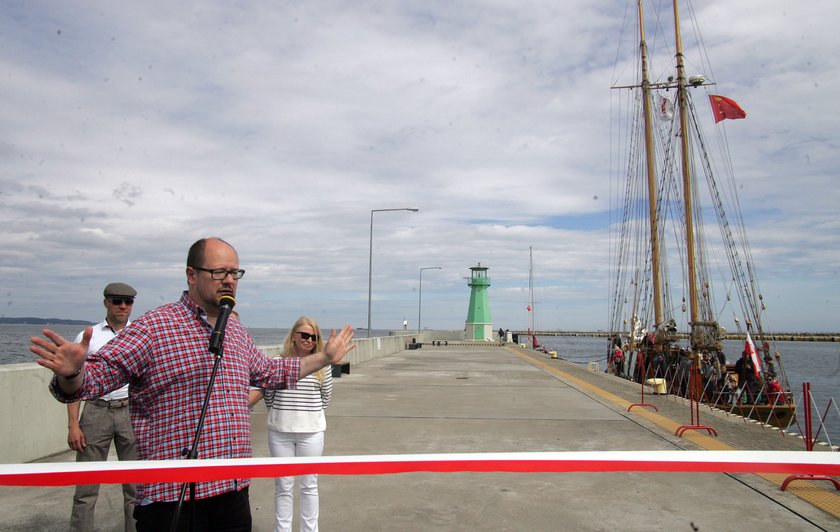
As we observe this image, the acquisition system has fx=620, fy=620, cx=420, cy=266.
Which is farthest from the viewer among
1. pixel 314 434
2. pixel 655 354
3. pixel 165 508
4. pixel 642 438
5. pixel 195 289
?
pixel 655 354

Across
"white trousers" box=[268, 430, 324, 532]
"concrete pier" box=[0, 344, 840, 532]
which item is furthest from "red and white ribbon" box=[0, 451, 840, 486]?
"concrete pier" box=[0, 344, 840, 532]

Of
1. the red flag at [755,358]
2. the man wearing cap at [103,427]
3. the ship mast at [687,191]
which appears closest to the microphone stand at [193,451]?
the man wearing cap at [103,427]

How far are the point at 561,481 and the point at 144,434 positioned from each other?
456 cm

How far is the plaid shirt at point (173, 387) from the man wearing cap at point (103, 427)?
6.12 feet

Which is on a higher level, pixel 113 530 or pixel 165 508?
pixel 165 508

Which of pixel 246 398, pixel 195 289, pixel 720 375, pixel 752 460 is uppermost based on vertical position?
pixel 195 289

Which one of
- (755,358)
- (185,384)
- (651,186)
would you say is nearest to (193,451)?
(185,384)

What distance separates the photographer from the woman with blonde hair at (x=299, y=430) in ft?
13.6

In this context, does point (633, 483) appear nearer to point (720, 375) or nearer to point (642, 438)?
point (642, 438)

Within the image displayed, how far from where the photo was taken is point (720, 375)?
70.0 feet

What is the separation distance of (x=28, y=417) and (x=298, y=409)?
418 centimetres

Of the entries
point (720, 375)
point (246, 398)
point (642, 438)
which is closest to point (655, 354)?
point (720, 375)

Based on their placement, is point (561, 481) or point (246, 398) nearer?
point (246, 398)

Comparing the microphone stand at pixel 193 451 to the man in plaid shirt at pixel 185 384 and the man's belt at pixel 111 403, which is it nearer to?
the man in plaid shirt at pixel 185 384
